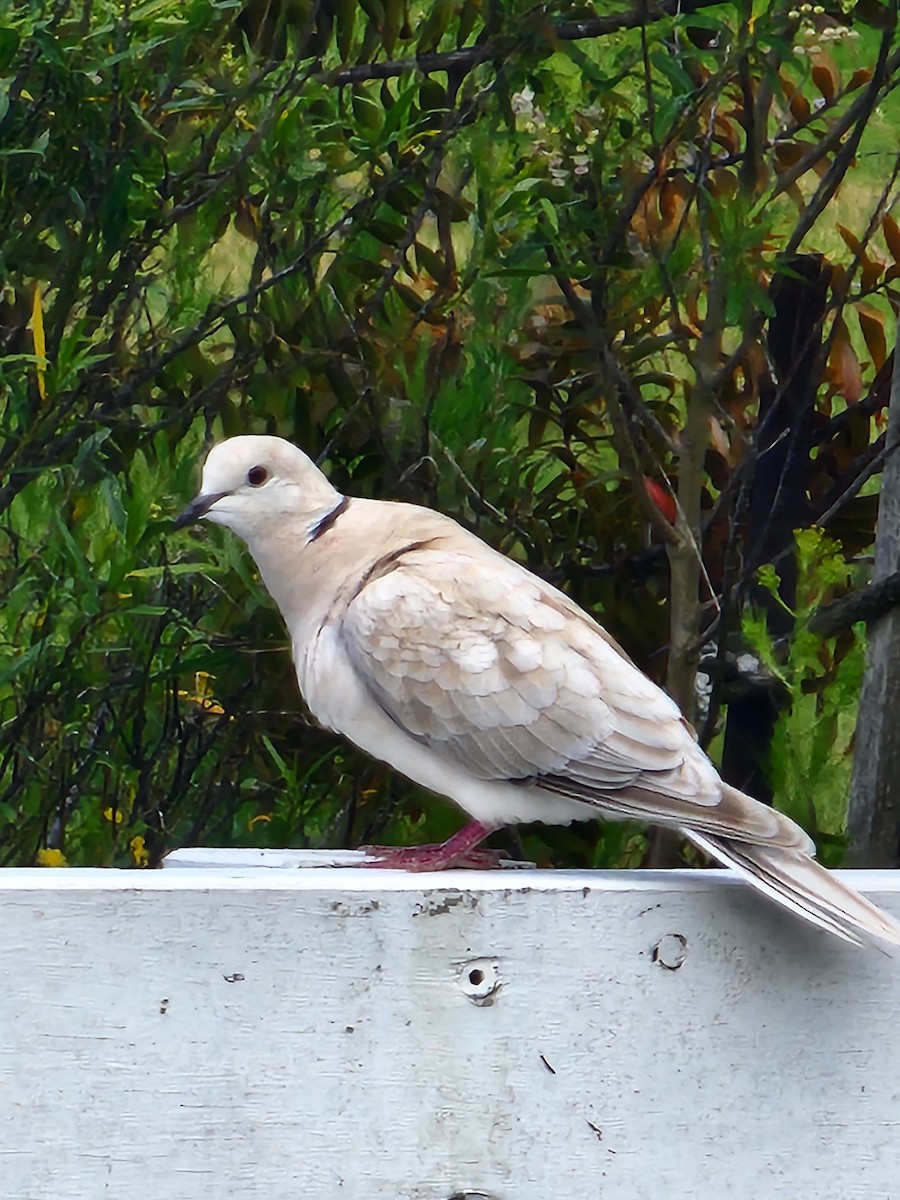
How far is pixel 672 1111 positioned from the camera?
135 centimetres

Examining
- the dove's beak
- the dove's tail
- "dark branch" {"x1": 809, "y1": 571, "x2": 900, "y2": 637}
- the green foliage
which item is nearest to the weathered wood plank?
the dove's tail

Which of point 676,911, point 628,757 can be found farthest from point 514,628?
point 676,911

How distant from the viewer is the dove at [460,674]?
1.74 meters

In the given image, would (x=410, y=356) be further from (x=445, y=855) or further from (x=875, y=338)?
(x=445, y=855)

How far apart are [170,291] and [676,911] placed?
1.48 metres

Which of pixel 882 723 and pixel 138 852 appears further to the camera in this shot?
pixel 138 852

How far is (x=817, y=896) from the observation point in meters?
1.38

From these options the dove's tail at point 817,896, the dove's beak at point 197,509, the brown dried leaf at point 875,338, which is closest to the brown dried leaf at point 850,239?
the brown dried leaf at point 875,338

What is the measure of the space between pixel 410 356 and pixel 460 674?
0.86m

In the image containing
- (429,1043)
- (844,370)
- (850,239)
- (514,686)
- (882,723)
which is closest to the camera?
(429,1043)

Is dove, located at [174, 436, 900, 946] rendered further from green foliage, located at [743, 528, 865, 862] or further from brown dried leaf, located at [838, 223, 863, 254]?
brown dried leaf, located at [838, 223, 863, 254]

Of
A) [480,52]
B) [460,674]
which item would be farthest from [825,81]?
[460,674]

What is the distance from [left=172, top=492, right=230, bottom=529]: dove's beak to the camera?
2010mm

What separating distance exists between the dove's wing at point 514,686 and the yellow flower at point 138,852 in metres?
0.72
